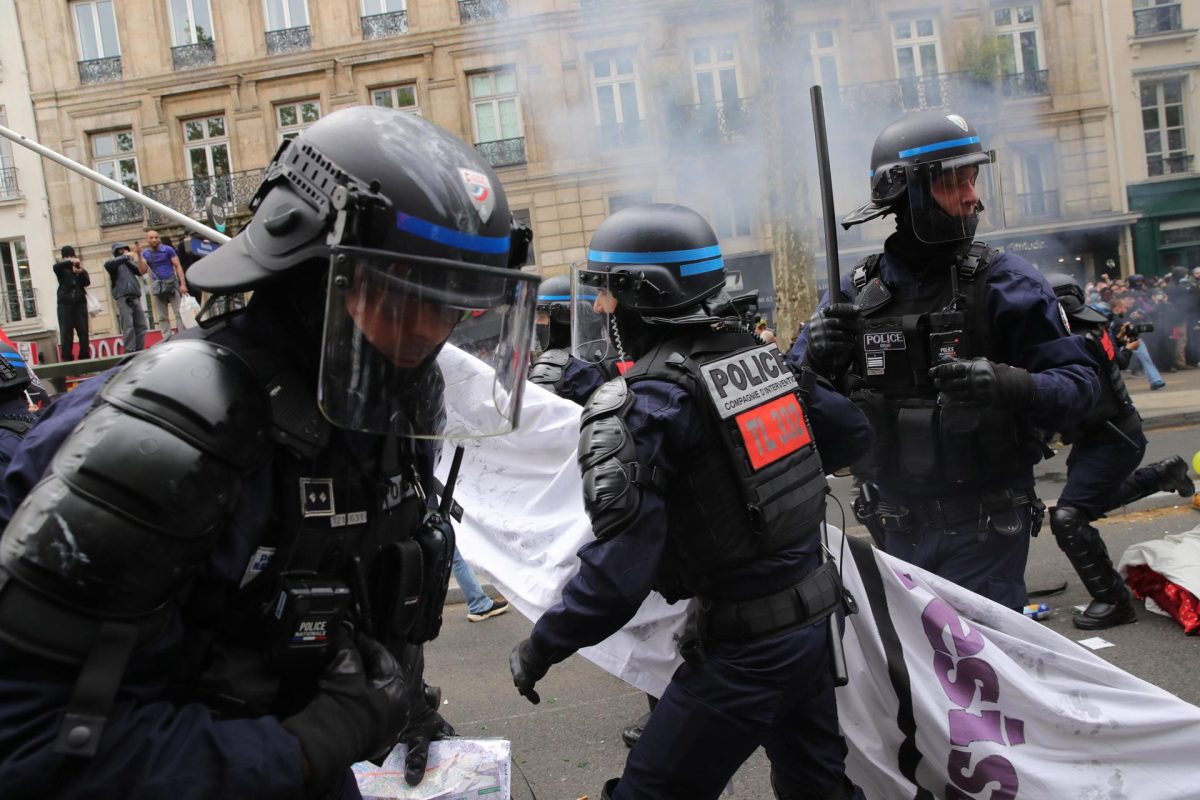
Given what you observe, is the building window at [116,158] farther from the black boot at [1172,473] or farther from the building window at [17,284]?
the black boot at [1172,473]

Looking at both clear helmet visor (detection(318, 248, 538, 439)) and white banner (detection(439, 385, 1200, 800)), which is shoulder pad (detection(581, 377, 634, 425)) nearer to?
clear helmet visor (detection(318, 248, 538, 439))

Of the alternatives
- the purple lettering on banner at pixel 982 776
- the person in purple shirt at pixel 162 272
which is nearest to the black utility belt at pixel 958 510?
the purple lettering on banner at pixel 982 776

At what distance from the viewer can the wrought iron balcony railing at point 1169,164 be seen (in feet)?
72.5

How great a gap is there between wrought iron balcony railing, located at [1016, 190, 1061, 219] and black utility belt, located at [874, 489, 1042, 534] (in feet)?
69.8

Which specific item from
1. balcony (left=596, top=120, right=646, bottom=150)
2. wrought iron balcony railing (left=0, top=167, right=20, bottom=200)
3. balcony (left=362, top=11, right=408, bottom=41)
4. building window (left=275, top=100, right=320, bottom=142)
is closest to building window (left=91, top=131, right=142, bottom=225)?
wrought iron balcony railing (left=0, top=167, right=20, bottom=200)

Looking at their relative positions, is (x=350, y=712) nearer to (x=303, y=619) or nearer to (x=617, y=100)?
(x=303, y=619)

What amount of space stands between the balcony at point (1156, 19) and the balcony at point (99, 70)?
76.2 feet

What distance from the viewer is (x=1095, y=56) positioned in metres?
22.0

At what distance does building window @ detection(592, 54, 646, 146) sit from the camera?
21188 mm

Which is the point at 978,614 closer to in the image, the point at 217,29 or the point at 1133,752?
the point at 1133,752

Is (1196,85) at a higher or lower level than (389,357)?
higher

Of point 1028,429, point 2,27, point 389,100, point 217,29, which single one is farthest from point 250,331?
point 2,27

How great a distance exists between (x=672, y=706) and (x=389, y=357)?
1.16m

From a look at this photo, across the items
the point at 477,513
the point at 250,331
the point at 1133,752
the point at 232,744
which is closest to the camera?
the point at 232,744
